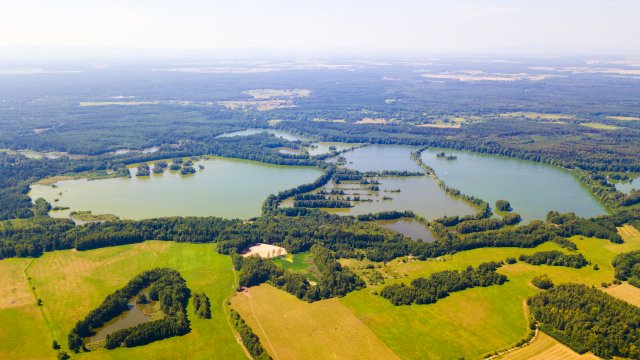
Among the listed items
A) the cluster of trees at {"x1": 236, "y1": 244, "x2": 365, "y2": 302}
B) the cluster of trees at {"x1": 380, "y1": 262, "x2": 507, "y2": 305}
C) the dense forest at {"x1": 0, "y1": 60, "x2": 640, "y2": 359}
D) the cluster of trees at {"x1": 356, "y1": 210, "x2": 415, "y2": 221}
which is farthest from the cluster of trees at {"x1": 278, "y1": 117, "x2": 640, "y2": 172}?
the cluster of trees at {"x1": 236, "y1": 244, "x2": 365, "y2": 302}

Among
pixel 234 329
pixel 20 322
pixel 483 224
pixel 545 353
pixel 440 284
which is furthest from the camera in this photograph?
pixel 483 224

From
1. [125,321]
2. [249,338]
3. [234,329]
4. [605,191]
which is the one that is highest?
[605,191]

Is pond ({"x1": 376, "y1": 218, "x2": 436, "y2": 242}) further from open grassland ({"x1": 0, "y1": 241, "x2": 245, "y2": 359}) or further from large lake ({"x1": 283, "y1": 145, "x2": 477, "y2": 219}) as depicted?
open grassland ({"x1": 0, "y1": 241, "x2": 245, "y2": 359})

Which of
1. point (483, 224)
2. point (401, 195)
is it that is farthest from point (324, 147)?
point (483, 224)

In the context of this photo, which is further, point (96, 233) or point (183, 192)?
point (183, 192)

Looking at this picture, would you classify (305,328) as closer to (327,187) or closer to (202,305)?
(202,305)

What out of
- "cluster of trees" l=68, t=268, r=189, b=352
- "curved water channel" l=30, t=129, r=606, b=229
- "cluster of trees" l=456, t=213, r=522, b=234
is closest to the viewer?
"cluster of trees" l=68, t=268, r=189, b=352

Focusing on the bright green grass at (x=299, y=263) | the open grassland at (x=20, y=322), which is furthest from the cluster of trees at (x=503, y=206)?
the open grassland at (x=20, y=322)

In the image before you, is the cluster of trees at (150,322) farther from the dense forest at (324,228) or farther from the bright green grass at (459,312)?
the bright green grass at (459,312)
